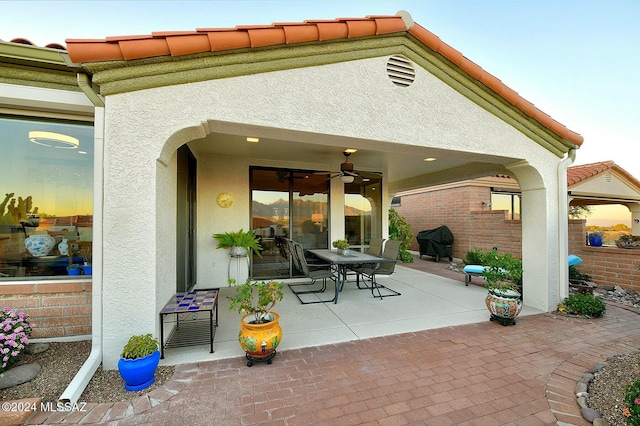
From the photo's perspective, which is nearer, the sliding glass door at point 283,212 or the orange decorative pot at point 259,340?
the orange decorative pot at point 259,340

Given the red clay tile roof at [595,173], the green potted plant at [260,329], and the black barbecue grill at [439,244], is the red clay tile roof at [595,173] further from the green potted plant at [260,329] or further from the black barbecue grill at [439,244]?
the green potted plant at [260,329]

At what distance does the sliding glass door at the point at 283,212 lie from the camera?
23.0ft

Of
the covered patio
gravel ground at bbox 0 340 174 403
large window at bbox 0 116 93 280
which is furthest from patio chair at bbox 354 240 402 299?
large window at bbox 0 116 93 280

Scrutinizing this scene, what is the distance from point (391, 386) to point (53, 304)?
4.15m

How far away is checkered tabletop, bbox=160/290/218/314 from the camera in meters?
3.09

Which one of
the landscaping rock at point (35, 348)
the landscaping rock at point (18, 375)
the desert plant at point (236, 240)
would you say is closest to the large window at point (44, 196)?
the landscaping rock at point (35, 348)

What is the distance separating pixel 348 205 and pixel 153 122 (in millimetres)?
5992

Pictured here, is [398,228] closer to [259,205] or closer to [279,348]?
[259,205]

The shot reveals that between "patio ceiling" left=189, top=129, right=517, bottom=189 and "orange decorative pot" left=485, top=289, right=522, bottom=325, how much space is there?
2339 mm

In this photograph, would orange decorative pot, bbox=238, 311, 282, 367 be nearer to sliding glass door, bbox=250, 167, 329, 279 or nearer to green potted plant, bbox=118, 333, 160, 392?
green potted plant, bbox=118, 333, 160, 392

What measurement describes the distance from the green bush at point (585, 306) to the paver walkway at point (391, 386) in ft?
2.72

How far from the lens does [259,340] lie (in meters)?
2.88

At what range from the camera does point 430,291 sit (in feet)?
19.9

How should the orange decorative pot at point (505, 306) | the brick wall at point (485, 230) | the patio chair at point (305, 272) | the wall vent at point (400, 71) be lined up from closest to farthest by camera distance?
the wall vent at point (400, 71)
the orange decorative pot at point (505, 306)
the patio chair at point (305, 272)
the brick wall at point (485, 230)
